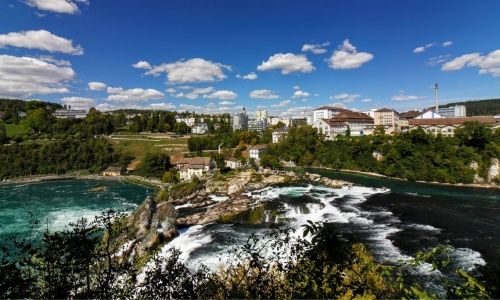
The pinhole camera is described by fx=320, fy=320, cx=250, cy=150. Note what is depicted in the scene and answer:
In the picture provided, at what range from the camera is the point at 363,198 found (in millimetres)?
38750

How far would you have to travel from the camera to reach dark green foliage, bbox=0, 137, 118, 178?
76188mm

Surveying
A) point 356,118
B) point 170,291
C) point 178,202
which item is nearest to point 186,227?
point 178,202

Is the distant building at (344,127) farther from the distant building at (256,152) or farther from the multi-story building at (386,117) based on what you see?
the distant building at (256,152)

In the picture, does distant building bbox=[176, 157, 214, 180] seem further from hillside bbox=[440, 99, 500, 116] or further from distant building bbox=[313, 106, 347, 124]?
hillside bbox=[440, 99, 500, 116]

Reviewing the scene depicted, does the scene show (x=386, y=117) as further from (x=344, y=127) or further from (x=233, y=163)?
(x=233, y=163)

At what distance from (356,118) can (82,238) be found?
330 feet

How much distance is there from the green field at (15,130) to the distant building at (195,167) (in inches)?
2721

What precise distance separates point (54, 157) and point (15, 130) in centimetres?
3665

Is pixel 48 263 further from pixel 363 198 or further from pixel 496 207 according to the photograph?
pixel 496 207

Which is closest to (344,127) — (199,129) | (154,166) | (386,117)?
(386,117)

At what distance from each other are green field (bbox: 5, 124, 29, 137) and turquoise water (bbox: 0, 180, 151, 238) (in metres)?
42.9

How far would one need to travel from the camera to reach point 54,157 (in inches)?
3164

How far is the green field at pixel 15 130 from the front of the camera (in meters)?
99.6

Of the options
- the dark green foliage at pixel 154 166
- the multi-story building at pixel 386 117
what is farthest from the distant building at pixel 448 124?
the dark green foliage at pixel 154 166
